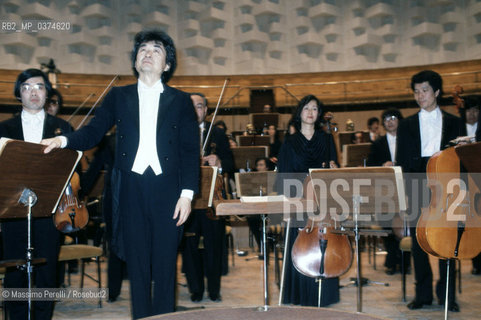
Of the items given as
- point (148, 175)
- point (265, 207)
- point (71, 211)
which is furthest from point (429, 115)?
point (71, 211)

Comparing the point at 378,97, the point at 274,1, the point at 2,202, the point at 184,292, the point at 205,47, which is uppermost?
the point at 274,1

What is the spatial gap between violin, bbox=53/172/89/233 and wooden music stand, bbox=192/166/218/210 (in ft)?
2.53

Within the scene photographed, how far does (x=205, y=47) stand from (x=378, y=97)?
14.0 ft

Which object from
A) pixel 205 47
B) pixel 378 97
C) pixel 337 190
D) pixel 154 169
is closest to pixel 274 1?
pixel 205 47

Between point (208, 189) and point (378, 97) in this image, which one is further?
point (378, 97)

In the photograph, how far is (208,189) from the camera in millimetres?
3518

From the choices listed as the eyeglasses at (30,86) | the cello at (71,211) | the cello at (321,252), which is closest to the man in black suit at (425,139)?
the cello at (321,252)

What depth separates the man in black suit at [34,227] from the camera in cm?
278

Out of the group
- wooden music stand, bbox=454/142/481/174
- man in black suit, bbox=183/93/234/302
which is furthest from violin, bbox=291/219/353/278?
man in black suit, bbox=183/93/234/302

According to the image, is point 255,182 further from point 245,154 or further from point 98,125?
point 245,154

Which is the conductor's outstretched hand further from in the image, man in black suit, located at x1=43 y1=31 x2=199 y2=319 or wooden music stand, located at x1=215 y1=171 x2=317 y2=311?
wooden music stand, located at x1=215 y1=171 x2=317 y2=311

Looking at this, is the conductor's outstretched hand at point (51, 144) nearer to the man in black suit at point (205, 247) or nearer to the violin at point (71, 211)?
the violin at point (71, 211)

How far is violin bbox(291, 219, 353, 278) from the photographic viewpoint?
3271 mm

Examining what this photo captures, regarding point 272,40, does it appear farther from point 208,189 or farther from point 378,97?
point 208,189
